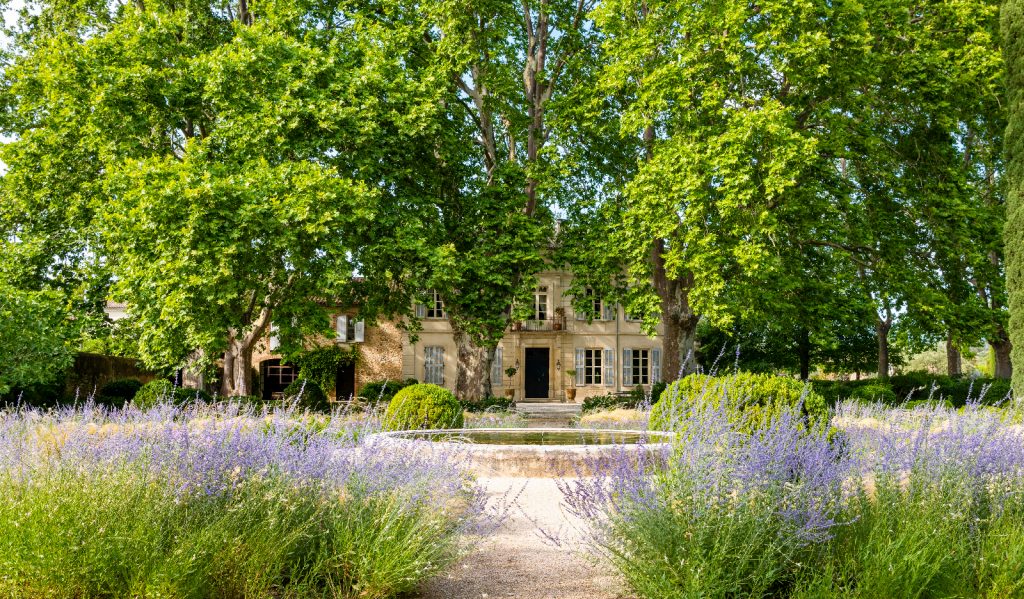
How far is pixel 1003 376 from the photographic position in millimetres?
20344

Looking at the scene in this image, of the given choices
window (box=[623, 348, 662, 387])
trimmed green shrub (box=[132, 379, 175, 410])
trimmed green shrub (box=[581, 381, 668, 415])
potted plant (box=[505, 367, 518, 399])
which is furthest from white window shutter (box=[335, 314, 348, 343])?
trimmed green shrub (box=[132, 379, 175, 410])

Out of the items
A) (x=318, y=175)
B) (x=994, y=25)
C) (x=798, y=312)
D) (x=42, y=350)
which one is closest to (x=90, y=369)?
(x=42, y=350)

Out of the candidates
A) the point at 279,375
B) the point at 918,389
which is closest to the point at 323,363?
the point at 279,375

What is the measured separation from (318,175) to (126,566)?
38.3 ft

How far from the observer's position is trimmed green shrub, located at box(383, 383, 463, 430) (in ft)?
36.8

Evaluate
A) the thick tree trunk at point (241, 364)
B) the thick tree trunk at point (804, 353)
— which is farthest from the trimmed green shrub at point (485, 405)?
the thick tree trunk at point (804, 353)

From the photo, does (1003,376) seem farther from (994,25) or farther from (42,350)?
(42,350)

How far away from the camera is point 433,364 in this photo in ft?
103

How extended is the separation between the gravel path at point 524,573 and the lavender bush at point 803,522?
43cm

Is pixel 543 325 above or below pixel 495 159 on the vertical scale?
below

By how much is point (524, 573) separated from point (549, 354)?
27.9 m

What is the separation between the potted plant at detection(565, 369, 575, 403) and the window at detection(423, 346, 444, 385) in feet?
17.1

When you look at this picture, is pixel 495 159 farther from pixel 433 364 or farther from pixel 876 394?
pixel 433 364

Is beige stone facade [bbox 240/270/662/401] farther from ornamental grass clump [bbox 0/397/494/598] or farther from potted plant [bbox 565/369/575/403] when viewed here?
ornamental grass clump [bbox 0/397/494/598]
